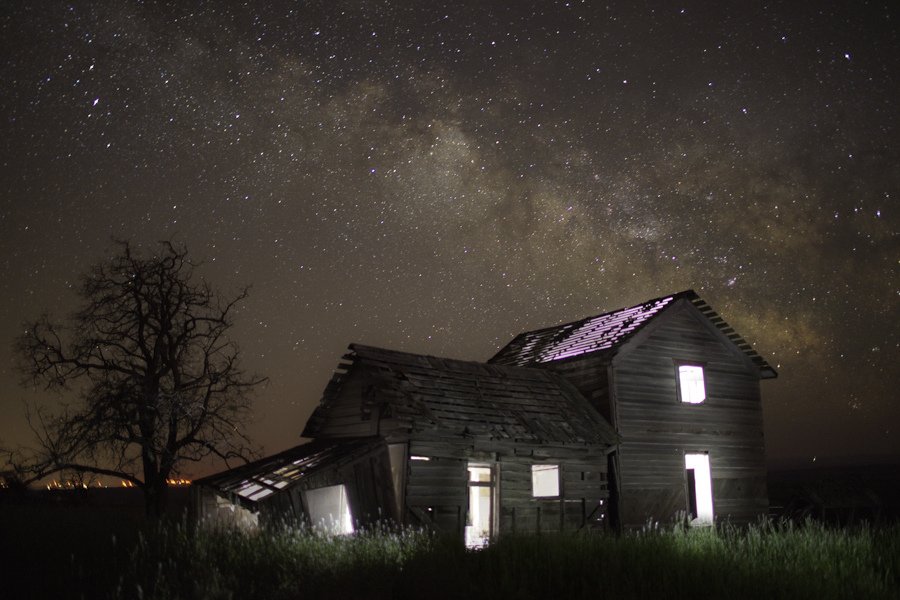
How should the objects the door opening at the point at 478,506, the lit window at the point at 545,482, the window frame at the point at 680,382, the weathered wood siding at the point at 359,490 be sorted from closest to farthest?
the weathered wood siding at the point at 359,490 < the door opening at the point at 478,506 < the window frame at the point at 680,382 < the lit window at the point at 545,482

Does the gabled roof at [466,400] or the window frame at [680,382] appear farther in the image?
the window frame at [680,382]

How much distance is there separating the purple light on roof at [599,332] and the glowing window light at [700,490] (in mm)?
4735

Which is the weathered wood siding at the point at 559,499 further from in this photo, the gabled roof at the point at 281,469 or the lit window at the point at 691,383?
the lit window at the point at 691,383

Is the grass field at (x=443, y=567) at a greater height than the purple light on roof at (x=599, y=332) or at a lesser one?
lesser

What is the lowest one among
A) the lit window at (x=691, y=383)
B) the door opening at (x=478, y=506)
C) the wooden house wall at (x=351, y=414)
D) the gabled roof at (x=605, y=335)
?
the door opening at (x=478, y=506)

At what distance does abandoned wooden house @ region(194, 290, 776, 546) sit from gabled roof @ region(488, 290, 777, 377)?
8cm

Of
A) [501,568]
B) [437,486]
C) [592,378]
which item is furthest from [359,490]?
[592,378]

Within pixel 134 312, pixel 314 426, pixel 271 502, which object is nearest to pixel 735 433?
pixel 314 426

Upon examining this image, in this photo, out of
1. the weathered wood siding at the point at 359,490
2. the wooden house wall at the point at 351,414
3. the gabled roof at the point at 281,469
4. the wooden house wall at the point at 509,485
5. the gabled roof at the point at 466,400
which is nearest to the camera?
the weathered wood siding at the point at 359,490

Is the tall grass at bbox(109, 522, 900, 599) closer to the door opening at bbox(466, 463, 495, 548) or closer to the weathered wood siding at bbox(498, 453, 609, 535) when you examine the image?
the weathered wood siding at bbox(498, 453, 609, 535)

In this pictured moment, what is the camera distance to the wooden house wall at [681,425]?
23.9 meters

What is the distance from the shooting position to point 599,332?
2730 cm

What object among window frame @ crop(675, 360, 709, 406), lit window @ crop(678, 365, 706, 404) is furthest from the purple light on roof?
lit window @ crop(678, 365, 706, 404)

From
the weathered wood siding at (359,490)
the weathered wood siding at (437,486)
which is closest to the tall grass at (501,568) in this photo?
the weathered wood siding at (359,490)
